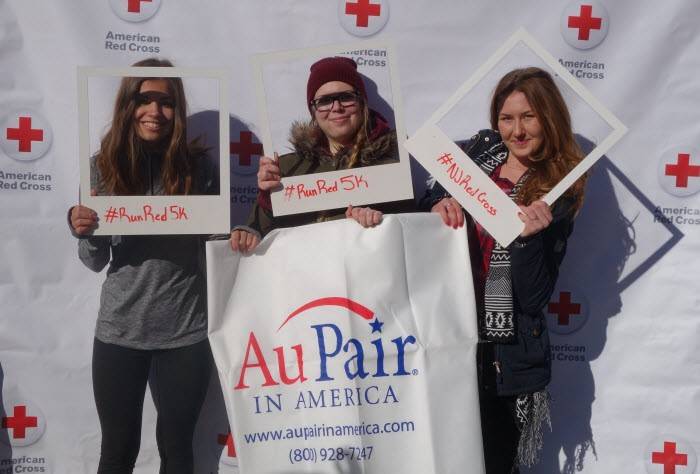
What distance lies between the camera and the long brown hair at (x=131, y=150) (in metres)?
2.04

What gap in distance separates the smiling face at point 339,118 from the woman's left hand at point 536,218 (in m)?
0.54

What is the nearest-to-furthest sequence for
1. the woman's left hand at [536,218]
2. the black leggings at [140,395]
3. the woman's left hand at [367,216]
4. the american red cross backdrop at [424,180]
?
the woman's left hand at [536,218] → the woman's left hand at [367,216] → the black leggings at [140,395] → the american red cross backdrop at [424,180]

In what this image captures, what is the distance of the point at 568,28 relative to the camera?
92.4 inches

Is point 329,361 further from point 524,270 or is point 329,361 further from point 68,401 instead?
point 68,401

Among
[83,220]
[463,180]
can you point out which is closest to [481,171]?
[463,180]

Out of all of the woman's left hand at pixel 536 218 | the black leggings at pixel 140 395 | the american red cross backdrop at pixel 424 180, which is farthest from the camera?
the american red cross backdrop at pixel 424 180

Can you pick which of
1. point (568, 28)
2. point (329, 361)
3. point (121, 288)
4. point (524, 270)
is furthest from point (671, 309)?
point (121, 288)

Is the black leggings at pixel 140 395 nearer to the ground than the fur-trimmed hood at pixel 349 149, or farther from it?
nearer to the ground

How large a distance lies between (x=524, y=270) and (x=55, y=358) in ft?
5.27

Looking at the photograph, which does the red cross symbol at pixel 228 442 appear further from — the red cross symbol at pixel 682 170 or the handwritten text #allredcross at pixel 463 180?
the red cross symbol at pixel 682 170

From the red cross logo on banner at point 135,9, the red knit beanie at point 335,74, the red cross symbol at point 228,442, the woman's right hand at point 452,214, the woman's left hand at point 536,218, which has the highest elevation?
the red cross logo on banner at point 135,9

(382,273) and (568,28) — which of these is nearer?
(382,273)

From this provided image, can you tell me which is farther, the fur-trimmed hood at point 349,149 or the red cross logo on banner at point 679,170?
the red cross logo on banner at point 679,170

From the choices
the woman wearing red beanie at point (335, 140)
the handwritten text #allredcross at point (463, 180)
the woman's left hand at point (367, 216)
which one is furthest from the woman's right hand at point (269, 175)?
the handwritten text #allredcross at point (463, 180)
